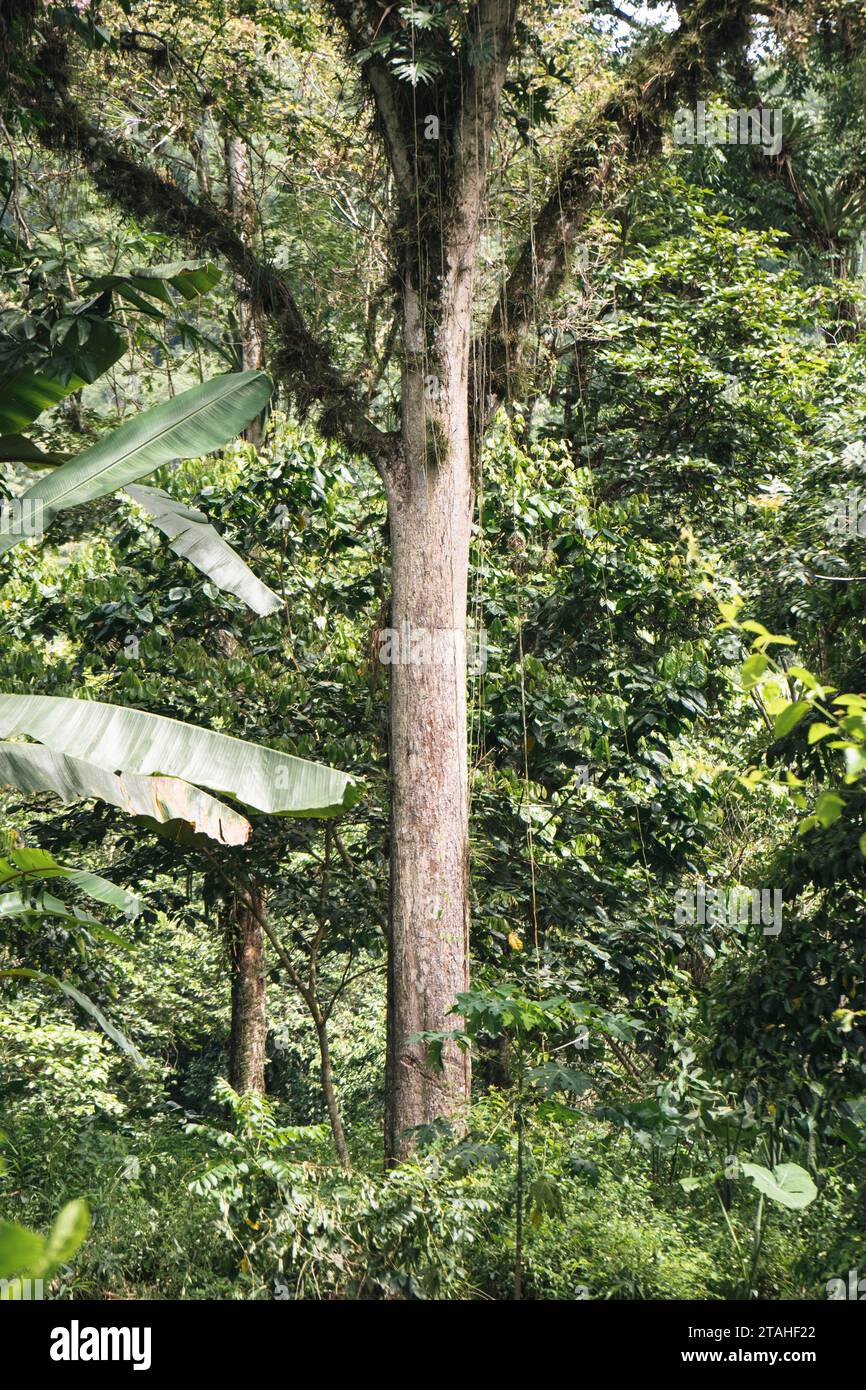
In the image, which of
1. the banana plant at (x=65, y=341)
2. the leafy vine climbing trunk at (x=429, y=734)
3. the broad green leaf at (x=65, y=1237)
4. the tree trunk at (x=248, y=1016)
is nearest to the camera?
the broad green leaf at (x=65, y=1237)

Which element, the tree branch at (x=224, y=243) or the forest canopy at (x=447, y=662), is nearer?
the forest canopy at (x=447, y=662)

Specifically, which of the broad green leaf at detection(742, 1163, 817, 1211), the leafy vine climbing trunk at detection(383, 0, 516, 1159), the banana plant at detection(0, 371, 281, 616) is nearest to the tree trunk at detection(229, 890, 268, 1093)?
the leafy vine climbing trunk at detection(383, 0, 516, 1159)

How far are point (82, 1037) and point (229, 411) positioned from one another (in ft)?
19.8

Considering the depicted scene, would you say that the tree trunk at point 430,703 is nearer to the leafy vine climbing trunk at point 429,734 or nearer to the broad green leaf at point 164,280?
the leafy vine climbing trunk at point 429,734

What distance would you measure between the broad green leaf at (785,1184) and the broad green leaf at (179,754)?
6.15 ft

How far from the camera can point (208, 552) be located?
5.42 m

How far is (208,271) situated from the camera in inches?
205

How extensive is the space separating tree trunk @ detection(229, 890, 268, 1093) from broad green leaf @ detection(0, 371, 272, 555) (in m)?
6.16

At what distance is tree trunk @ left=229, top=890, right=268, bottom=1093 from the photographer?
1030cm

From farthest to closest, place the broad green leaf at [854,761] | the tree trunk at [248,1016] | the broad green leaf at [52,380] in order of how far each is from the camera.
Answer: the tree trunk at [248,1016], the broad green leaf at [52,380], the broad green leaf at [854,761]

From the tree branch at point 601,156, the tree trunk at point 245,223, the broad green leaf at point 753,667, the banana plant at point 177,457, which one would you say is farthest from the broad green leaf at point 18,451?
the broad green leaf at point 753,667

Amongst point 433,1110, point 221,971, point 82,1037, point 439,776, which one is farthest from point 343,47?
point 221,971

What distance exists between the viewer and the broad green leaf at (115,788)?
3.93 metres

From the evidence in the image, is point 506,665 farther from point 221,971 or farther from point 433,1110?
point 221,971
